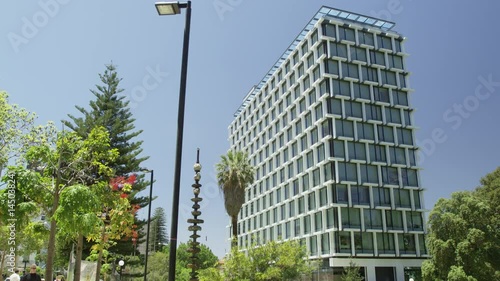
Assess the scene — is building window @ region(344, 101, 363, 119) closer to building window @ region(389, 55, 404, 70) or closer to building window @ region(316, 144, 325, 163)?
building window @ region(316, 144, 325, 163)

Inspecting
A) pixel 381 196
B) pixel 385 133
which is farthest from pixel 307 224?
pixel 385 133

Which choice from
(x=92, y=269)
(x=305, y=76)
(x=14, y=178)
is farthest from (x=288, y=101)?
(x=14, y=178)

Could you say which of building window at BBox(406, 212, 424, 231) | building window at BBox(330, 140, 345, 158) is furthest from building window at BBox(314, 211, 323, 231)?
building window at BBox(406, 212, 424, 231)

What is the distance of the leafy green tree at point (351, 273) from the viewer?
44.2 meters

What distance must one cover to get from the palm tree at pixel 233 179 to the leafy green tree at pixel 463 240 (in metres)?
17.9

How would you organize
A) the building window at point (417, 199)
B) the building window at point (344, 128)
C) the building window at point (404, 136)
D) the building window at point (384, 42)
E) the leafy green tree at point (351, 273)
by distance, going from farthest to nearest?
the building window at point (384, 42) → the building window at point (404, 136) → the building window at point (417, 199) → the building window at point (344, 128) → the leafy green tree at point (351, 273)

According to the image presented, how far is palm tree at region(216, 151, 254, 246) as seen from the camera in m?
43.4

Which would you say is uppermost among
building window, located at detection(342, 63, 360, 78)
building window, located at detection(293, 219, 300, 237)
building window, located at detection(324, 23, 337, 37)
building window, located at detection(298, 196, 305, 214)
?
building window, located at detection(324, 23, 337, 37)

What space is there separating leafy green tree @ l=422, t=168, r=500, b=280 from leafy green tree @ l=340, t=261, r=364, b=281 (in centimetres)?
748

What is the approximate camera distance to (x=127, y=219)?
1125 inches

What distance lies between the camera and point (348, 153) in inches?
2128

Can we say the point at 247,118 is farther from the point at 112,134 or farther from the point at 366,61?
the point at 112,134

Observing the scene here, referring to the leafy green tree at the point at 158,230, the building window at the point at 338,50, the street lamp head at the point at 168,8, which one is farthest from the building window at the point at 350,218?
the leafy green tree at the point at 158,230

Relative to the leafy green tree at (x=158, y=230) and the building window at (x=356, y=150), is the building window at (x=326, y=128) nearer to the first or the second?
the building window at (x=356, y=150)
